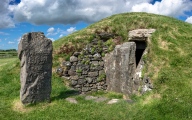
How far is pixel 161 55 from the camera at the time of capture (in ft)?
36.3

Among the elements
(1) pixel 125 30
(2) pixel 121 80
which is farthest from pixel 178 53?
(1) pixel 125 30

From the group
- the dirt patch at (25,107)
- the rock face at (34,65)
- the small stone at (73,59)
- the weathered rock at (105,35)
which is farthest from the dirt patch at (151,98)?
the weathered rock at (105,35)

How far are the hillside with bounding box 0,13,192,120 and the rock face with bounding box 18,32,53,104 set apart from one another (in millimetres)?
509

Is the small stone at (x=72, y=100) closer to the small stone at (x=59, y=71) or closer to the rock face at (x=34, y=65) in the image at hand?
the rock face at (x=34, y=65)

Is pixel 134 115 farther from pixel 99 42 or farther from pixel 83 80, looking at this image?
pixel 99 42

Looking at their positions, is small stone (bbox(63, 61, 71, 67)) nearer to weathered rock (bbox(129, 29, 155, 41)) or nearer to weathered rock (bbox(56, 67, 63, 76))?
weathered rock (bbox(56, 67, 63, 76))

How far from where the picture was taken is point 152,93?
9.52 m

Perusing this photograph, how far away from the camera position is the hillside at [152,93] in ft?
27.8

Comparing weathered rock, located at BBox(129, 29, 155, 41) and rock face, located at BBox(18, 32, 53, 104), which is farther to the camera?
weathered rock, located at BBox(129, 29, 155, 41)

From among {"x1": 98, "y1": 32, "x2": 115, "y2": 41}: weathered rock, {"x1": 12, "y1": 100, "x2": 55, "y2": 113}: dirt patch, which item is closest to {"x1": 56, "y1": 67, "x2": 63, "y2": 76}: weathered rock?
{"x1": 98, "y1": 32, "x2": 115, "y2": 41}: weathered rock

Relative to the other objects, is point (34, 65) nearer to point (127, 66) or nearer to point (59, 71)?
point (59, 71)

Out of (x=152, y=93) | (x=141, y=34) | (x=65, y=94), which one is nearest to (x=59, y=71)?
(x=65, y=94)

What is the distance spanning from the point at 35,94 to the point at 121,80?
16.7ft

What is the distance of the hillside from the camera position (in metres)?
8.47
